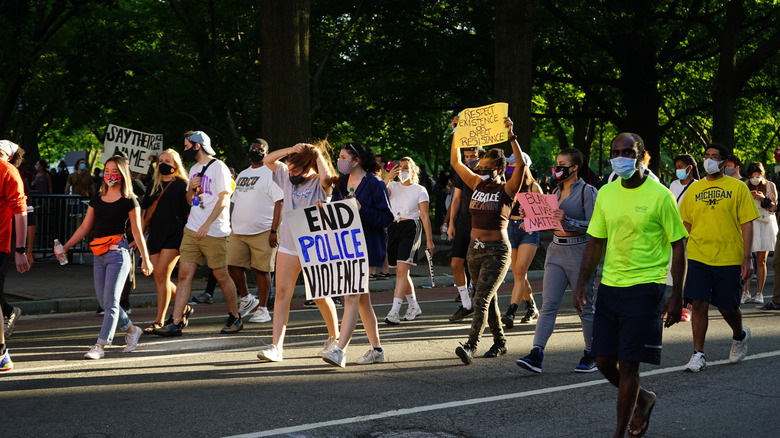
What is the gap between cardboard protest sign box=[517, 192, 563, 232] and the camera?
7840 mm

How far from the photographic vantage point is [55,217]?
17.5m

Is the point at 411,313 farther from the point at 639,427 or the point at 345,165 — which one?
the point at 639,427

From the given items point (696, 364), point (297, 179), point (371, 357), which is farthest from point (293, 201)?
point (696, 364)

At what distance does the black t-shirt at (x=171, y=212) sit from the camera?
9.74m

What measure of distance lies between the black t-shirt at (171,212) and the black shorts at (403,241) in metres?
2.98

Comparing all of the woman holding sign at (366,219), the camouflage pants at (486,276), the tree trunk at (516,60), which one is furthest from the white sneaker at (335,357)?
the tree trunk at (516,60)

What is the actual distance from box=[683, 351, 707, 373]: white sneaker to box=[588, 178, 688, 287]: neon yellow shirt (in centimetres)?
262

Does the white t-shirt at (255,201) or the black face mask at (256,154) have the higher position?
the black face mask at (256,154)

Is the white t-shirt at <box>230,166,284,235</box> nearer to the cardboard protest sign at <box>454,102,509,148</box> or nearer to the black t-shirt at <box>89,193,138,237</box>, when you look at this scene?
the black t-shirt at <box>89,193,138,237</box>

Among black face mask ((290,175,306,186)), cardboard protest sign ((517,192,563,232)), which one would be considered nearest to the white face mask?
cardboard protest sign ((517,192,563,232))

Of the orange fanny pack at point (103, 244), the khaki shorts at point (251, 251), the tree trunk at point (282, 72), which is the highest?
the tree trunk at point (282, 72)

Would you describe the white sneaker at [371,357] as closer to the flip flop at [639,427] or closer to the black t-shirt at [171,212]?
the black t-shirt at [171,212]

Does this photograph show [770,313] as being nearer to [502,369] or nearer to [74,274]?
[502,369]

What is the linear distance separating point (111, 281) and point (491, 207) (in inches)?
140
